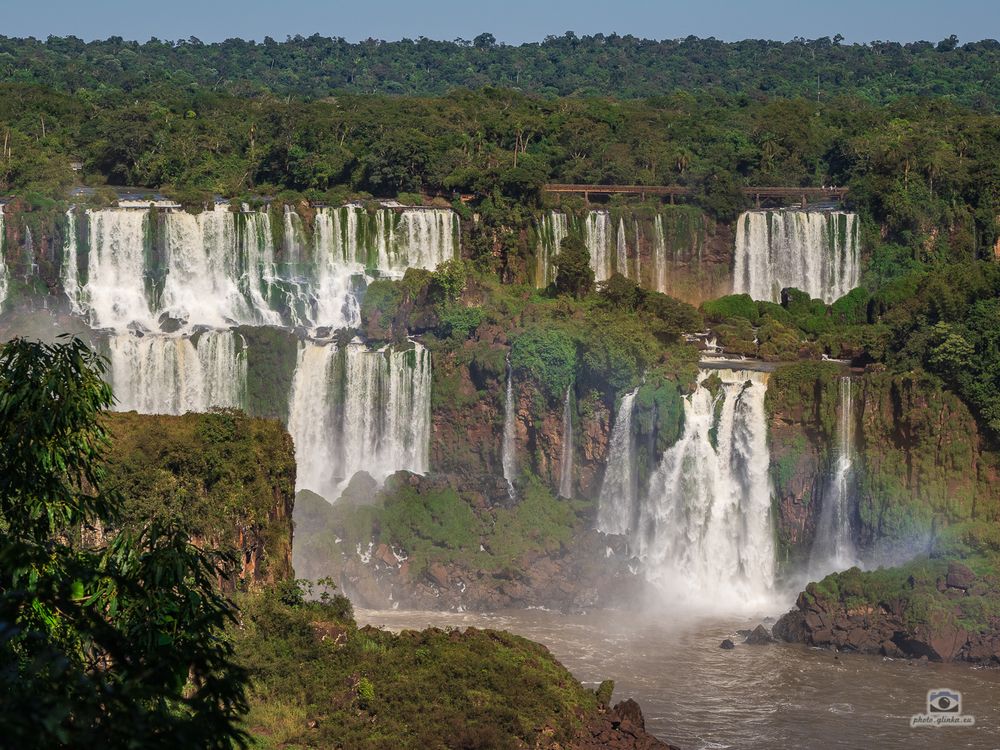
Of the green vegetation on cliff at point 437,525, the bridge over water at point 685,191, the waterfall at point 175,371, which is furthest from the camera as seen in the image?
the bridge over water at point 685,191

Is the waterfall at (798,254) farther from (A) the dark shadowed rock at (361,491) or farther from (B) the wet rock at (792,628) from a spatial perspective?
(B) the wet rock at (792,628)

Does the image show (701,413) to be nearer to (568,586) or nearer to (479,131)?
(568,586)

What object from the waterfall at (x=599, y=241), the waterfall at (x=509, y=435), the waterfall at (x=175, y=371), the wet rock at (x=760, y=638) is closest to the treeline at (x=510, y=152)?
the waterfall at (x=599, y=241)

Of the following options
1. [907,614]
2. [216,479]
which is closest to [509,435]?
[907,614]

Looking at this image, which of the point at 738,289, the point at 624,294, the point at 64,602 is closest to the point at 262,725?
the point at 64,602

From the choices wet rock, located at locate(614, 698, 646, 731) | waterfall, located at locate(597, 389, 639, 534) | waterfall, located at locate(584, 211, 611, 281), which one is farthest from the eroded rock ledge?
waterfall, located at locate(584, 211, 611, 281)

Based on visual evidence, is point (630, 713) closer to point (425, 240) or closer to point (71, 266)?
point (425, 240)
